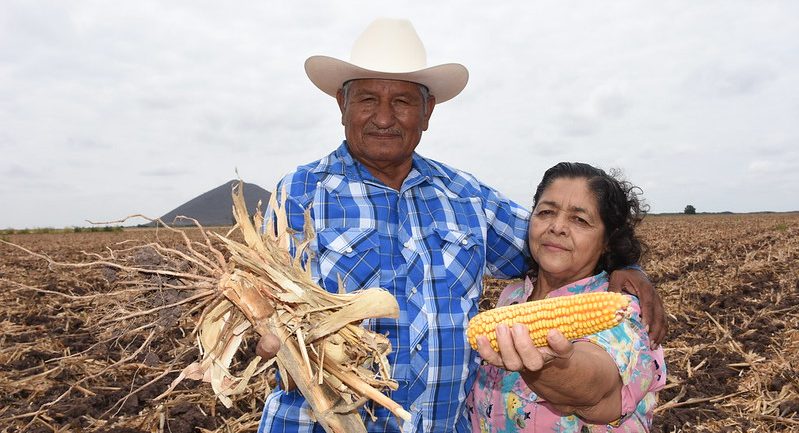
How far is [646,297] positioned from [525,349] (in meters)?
1.09

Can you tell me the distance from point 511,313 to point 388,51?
179 centimetres

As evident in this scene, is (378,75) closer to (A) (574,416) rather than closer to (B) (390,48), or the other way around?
(B) (390,48)

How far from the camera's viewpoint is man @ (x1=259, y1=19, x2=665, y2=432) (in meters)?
2.68

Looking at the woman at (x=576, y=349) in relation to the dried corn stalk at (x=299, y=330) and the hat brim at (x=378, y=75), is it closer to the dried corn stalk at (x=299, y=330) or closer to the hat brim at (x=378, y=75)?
the dried corn stalk at (x=299, y=330)

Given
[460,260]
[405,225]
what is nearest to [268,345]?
[405,225]

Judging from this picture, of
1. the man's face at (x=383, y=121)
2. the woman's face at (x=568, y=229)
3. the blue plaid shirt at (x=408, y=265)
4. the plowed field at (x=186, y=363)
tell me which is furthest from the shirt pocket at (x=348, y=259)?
the woman's face at (x=568, y=229)

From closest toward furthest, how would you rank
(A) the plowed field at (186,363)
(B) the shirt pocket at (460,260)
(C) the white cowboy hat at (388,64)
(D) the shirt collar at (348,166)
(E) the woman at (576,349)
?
(E) the woman at (576,349) < (B) the shirt pocket at (460,260) < (D) the shirt collar at (348,166) < (C) the white cowboy hat at (388,64) < (A) the plowed field at (186,363)

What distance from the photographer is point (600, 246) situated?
2.71m

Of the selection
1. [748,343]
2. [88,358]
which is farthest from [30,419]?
[748,343]

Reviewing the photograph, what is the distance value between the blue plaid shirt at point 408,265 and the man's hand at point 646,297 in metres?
0.73

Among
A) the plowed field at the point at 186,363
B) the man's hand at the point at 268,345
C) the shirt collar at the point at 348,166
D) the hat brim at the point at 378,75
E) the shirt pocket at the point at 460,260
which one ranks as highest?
the hat brim at the point at 378,75

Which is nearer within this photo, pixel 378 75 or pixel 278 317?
pixel 278 317

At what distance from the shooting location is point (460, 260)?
293 cm

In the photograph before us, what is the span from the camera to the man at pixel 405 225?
8.79 feet
